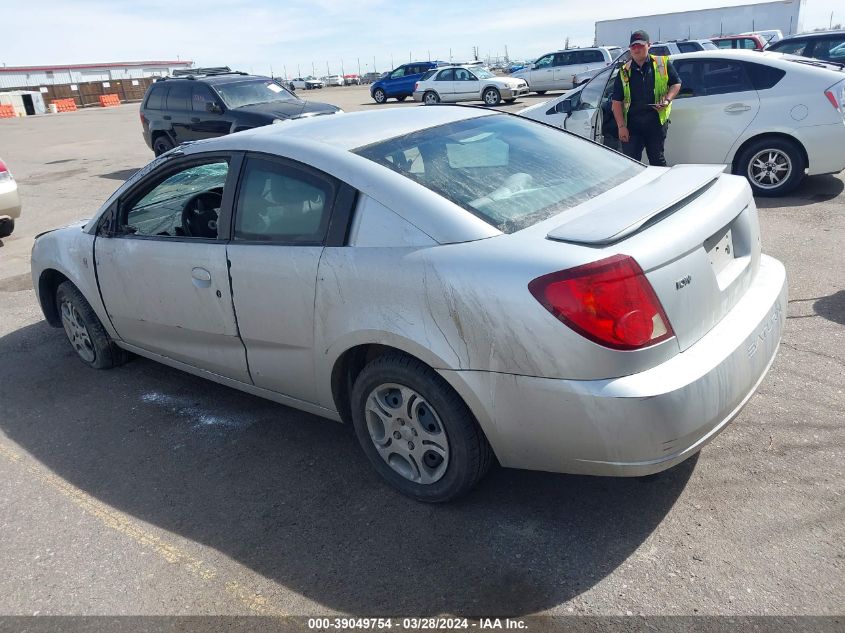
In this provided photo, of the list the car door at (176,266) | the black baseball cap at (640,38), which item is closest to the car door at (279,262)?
the car door at (176,266)

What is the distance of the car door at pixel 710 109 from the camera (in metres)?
7.57

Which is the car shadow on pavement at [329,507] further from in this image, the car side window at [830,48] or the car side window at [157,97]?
the car side window at [830,48]

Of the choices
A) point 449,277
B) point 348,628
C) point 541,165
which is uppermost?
point 541,165

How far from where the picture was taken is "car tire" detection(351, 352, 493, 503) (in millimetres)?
2727

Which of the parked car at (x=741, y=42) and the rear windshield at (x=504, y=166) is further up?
the parked car at (x=741, y=42)

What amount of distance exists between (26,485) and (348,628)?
2.02 metres

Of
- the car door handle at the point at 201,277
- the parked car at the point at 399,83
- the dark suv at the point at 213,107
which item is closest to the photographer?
the car door handle at the point at 201,277

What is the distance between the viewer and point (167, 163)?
385 centimetres

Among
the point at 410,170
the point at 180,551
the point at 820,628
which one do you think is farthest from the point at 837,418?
the point at 180,551

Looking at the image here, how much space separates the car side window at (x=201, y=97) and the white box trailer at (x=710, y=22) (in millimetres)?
29812

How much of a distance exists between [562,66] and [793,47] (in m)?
14.1

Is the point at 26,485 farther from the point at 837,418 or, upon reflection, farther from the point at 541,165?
the point at 837,418

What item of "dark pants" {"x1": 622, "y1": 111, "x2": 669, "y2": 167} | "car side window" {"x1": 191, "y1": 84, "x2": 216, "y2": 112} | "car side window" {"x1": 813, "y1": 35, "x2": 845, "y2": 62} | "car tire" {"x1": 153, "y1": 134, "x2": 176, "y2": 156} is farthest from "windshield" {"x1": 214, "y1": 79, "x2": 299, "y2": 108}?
"car side window" {"x1": 813, "y1": 35, "x2": 845, "y2": 62}

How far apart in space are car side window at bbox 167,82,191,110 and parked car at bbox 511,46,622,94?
16.0 m
